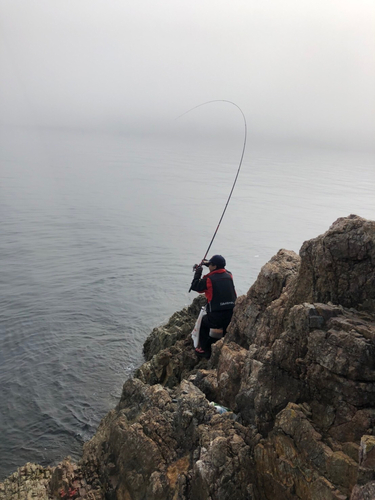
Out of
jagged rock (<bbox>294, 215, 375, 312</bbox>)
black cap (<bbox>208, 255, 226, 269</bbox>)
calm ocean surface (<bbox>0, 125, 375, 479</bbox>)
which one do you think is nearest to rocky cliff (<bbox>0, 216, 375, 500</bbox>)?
jagged rock (<bbox>294, 215, 375, 312</bbox>)

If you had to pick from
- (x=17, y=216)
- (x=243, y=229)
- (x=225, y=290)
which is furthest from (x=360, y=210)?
(x=225, y=290)

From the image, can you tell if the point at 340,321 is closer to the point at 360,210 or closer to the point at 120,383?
the point at 120,383

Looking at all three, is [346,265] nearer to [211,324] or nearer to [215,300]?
[215,300]

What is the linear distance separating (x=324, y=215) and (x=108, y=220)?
1411 cm

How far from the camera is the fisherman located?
690 cm

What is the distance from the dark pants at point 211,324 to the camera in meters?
6.96

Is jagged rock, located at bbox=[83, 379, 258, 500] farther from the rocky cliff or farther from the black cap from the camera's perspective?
the black cap

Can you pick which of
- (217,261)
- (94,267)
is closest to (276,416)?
(217,261)

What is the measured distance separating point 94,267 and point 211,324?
9062 mm

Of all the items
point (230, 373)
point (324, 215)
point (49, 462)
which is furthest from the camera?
point (324, 215)

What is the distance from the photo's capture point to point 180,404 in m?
4.88

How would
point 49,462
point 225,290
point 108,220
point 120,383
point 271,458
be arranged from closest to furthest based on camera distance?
point 271,458
point 49,462
point 225,290
point 120,383
point 108,220

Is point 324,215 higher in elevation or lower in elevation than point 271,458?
higher

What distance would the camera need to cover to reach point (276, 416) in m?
3.96
